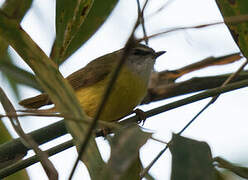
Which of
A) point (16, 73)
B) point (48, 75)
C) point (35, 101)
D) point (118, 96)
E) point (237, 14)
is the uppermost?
point (48, 75)

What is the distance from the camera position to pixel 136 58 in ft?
11.4

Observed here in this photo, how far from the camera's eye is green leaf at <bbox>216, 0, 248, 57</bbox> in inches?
69.2

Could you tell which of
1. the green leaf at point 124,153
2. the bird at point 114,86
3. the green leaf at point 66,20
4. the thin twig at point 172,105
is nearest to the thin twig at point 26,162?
the thin twig at point 172,105

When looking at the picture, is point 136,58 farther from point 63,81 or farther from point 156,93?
point 63,81

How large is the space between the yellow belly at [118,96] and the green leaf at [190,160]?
4.58ft

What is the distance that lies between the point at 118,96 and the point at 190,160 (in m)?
1.62

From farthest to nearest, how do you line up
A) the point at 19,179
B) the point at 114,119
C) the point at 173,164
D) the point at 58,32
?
1. the point at 114,119
2. the point at 19,179
3. the point at 58,32
4. the point at 173,164

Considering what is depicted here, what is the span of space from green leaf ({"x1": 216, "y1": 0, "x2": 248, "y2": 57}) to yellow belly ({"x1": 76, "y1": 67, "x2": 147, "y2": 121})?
3.37 ft

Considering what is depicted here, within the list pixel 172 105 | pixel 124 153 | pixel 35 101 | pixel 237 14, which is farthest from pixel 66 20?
pixel 35 101

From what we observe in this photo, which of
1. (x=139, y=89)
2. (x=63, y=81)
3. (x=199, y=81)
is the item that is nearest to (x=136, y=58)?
(x=139, y=89)

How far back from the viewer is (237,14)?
1.77m

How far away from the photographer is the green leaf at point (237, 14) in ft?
5.76

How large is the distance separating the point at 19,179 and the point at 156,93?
84 centimetres

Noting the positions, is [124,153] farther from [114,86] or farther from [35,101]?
[35,101]
